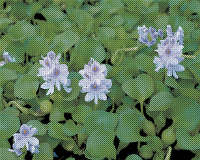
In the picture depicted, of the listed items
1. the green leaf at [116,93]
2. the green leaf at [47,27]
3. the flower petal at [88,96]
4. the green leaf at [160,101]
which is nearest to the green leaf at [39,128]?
the flower petal at [88,96]

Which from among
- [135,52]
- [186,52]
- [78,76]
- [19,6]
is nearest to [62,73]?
[78,76]

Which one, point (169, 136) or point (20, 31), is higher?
point (20, 31)

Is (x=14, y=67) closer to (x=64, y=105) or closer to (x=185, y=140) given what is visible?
(x=64, y=105)

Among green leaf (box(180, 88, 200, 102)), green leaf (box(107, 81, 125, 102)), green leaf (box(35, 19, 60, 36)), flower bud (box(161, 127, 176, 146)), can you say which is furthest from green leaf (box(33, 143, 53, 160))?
green leaf (box(35, 19, 60, 36))

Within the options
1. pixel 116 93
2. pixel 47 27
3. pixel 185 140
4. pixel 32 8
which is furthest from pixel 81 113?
pixel 32 8

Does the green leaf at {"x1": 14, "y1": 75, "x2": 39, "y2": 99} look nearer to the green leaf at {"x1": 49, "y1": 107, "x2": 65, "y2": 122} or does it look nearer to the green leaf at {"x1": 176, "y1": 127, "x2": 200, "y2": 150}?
the green leaf at {"x1": 49, "y1": 107, "x2": 65, "y2": 122}

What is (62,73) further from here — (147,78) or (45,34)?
(45,34)
